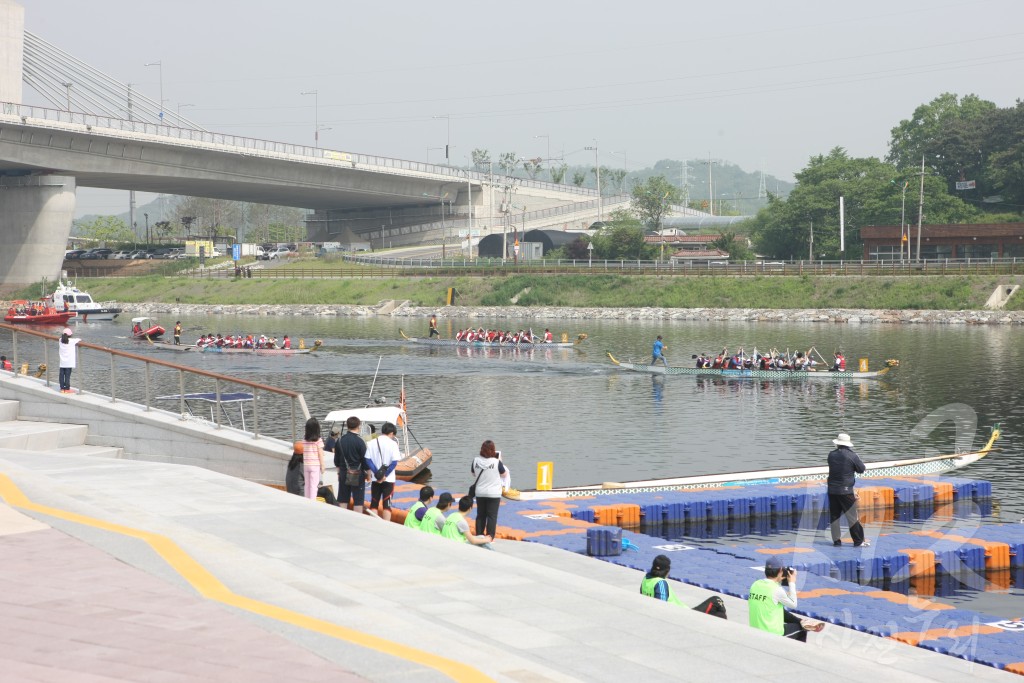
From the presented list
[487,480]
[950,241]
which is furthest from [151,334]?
[950,241]

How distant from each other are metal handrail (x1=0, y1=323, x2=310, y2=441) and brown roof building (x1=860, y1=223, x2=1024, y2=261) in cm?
8923

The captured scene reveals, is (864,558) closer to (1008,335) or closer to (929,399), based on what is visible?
(929,399)

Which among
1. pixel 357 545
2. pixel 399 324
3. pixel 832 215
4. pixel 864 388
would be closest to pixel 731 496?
pixel 357 545

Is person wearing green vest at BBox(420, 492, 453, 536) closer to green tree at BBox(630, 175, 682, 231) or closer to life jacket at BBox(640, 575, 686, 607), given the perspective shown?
life jacket at BBox(640, 575, 686, 607)

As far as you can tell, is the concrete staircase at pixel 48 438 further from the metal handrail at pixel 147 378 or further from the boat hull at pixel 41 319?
the boat hull at pixel 41 319

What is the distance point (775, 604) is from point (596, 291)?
3650 inches

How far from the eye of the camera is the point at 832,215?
398ft

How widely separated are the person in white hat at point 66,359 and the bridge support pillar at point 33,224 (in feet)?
307

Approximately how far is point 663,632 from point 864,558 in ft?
34.2

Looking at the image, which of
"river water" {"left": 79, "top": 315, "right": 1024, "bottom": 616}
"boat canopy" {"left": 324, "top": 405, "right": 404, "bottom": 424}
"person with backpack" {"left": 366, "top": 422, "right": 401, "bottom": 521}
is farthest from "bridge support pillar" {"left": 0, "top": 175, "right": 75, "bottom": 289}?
"person with backpack" {"left": 366, "top": 422, "right": 401, "bottom": 521}

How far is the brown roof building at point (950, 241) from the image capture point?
3937 inches

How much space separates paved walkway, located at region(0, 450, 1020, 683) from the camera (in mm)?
9125

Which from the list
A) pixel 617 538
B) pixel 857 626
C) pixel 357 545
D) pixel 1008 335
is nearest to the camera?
pixel 357 545

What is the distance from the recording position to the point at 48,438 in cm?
2211
